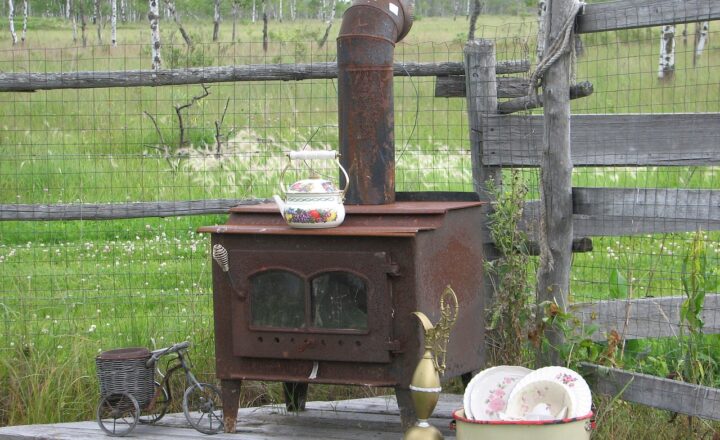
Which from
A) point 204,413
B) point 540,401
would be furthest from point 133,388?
point 540,401

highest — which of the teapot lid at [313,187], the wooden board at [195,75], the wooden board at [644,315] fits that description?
the wooden board at [195,75]

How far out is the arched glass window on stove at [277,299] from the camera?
4.38 meters

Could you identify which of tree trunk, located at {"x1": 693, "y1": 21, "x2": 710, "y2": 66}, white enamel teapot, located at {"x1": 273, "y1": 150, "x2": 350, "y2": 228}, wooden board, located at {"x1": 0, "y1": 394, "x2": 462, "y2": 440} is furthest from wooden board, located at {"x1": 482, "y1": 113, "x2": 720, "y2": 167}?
wooden board, located at {"x1": 0, "y1": 394, "x2": 462, "y2": 440}

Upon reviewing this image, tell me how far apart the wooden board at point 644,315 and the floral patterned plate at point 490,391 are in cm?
57

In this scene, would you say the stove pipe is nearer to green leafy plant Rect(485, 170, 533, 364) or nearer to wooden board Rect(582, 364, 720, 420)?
green leafy plant Rect(485, 170, 533, 364)

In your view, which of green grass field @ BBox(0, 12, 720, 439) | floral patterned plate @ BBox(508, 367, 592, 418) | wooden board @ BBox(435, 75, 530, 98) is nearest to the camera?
floral patterned plate @ BBox(508, 367, 592, 418)

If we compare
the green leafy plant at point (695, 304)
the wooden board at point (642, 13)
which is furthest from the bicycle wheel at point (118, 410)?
the wooden board at point (642, 13)

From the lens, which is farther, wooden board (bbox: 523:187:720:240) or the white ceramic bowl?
wooden board (bbox: 523:187:720:240)

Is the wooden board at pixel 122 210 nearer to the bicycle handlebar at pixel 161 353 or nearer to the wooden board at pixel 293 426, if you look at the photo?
the bicycle handlebar at pixel 161 353

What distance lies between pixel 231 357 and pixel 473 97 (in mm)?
1910

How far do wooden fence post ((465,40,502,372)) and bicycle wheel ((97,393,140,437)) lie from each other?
1.89 m

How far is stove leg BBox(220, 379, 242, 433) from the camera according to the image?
459 centimetres

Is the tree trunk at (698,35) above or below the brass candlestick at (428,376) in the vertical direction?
above

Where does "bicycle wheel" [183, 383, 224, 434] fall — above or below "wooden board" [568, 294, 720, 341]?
below
